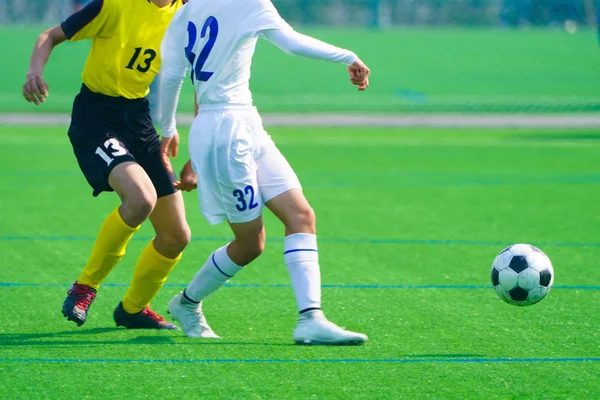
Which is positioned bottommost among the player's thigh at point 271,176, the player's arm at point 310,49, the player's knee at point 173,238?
the player's knee at point 173,238

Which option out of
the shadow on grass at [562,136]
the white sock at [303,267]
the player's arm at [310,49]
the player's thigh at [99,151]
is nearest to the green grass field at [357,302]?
the white sock at [303,267]

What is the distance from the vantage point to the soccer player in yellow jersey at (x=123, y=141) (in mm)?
5746

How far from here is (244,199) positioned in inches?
215

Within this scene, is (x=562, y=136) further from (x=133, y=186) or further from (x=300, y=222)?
(x=133, y=186)

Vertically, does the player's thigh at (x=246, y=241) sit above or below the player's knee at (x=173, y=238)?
above

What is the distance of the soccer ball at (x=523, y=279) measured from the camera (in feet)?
19.9

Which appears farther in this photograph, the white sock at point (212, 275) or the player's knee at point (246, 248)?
the white sock at point (212, 275)

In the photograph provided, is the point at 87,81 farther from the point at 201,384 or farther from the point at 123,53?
the point at 201,384

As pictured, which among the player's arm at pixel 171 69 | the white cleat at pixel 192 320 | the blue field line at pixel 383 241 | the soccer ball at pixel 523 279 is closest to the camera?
the player's arm at pixel 171 69

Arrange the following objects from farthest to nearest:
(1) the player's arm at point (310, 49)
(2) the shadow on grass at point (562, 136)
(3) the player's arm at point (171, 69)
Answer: (2) the shadow on grass at point (562, 136)
(3) the player's arm at point (171, 69)
(1) the player's arm at point (310, 49)

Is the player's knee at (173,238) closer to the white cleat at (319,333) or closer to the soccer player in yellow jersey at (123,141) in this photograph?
the soccer player in yellow jersey at (123,141)

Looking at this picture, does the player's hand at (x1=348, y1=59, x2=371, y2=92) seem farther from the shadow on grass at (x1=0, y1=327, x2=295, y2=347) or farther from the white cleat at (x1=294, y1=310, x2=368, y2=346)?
the shadow on grass at (x1=0, y1=327, x2=295, y2=347)

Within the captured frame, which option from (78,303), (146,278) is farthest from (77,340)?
(146,278)

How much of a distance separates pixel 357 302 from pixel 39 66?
7.87 feet
